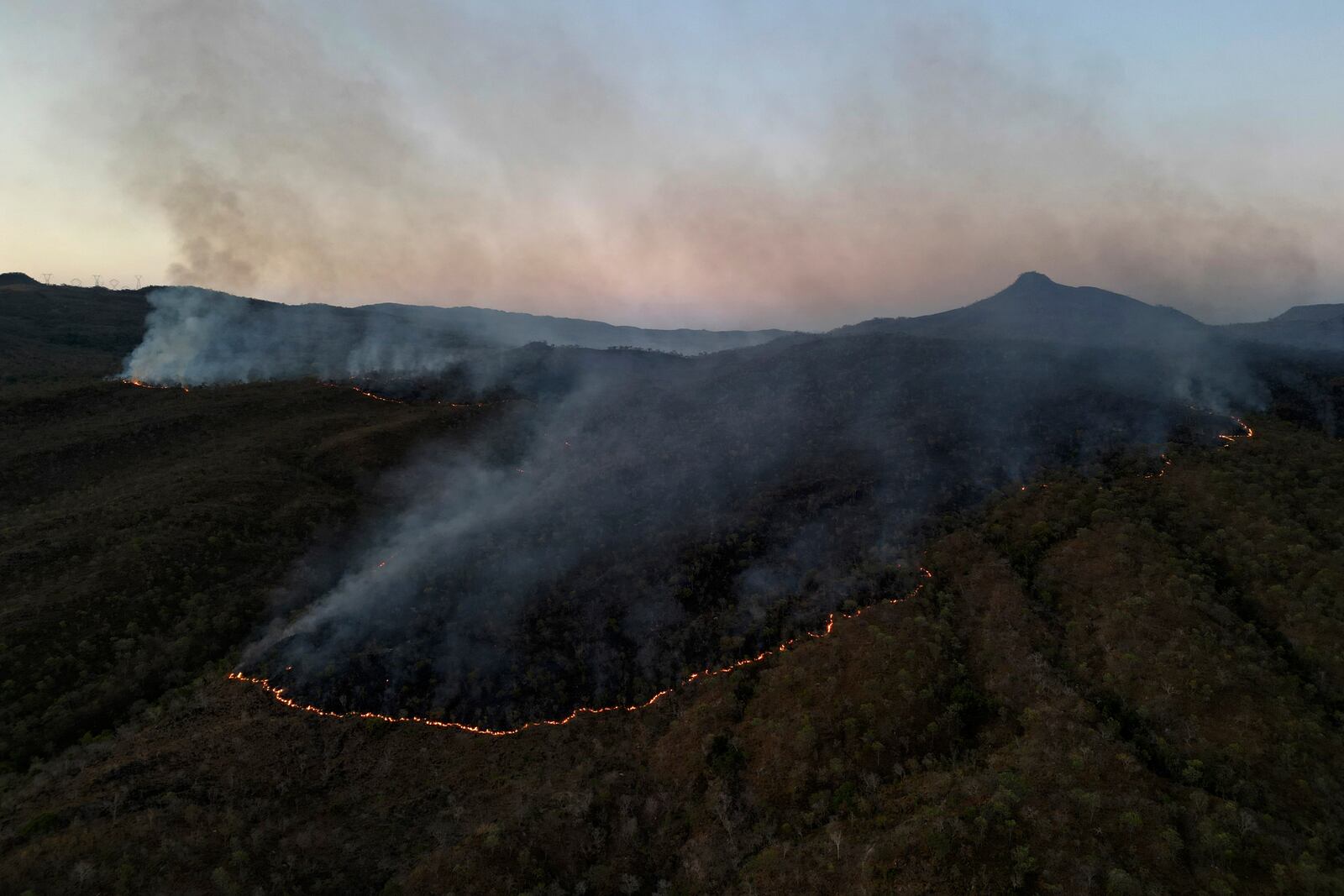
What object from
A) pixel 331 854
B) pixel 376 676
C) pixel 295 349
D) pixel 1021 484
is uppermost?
pixel 295 349

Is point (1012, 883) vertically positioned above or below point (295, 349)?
below

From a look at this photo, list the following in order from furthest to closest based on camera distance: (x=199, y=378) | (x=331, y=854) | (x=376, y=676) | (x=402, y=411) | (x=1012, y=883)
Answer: (x=199, y=378) → (x=402, y=411) → (x=376, y=676) → (x=331, y=854) → (x=1012, y=883)

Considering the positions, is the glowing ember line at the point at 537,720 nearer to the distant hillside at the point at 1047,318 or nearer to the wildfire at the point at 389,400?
the wildfire at the point at 389,400

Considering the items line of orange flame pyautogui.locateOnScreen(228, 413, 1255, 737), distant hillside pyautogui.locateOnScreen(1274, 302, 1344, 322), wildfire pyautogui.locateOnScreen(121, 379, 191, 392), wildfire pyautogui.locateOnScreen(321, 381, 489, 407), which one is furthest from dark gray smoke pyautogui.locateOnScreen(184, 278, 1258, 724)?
distant hillside pyautogui.locateOnScreen(1274, 302, 1344, 322)

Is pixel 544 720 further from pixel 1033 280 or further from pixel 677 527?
pixel 1033 280

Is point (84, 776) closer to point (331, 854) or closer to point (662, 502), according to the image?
point (331, 854)

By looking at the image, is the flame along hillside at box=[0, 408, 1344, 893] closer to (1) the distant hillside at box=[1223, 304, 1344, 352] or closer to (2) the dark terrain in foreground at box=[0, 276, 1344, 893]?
(2) the dark terrain in foreground at box=[0, 276, 1344, 893]

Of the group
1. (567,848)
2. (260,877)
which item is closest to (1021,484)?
(567,848)

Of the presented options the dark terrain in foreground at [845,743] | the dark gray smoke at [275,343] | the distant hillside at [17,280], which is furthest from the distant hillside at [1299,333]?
the distant hillside at [17,280]
